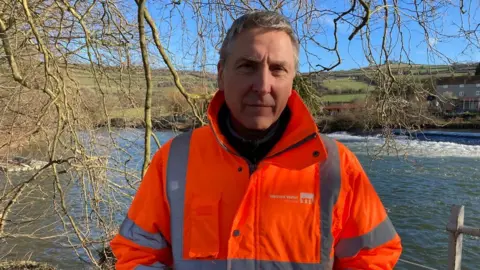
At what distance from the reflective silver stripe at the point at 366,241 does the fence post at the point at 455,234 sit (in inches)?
130

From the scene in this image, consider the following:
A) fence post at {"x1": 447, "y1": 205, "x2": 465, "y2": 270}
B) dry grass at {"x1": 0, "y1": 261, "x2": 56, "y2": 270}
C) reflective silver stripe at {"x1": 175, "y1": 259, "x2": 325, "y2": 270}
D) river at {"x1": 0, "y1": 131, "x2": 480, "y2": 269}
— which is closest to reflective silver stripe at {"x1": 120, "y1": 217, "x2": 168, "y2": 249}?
reflective silver stripe at {"x1": 175, "y1": 259, "x2": 325, "y2": 270}

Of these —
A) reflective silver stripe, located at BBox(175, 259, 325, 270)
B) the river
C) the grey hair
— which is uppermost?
the grey hair

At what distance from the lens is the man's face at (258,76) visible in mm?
1234

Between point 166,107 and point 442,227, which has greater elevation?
point 166,107

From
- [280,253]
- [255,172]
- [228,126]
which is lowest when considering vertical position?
[280,253]

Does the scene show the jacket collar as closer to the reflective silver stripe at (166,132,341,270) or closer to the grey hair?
the reflective silver stripe at (166,132,341,270)

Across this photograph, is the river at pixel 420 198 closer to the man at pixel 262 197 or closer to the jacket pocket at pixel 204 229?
the man at pixel 262 197

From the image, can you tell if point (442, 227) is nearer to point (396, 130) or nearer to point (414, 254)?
point (414, 254)

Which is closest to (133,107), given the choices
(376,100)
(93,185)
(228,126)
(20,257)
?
(93,185)

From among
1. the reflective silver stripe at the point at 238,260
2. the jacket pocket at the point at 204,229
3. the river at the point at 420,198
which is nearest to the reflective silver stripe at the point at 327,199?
the reflective silver stripe at the point at 238,260

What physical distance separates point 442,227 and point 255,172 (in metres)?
12.0

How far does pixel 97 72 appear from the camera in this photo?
15.0 feet

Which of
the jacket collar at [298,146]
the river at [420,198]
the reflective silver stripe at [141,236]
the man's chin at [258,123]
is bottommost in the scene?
the river at [420,198]

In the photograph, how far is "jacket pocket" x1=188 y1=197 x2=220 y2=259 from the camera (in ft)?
4.12
